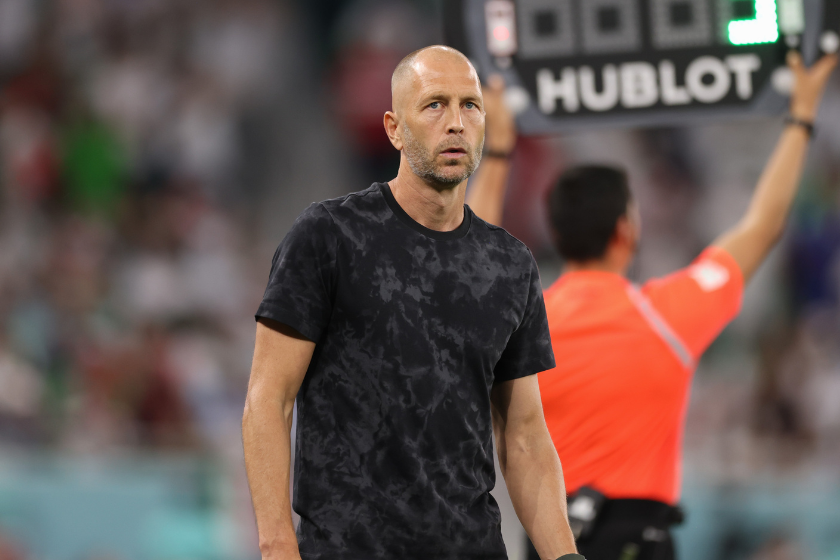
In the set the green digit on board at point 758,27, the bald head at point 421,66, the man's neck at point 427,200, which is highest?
the green digit on board at point 758,27

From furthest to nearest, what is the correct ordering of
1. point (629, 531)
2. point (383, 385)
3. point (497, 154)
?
point (497, 154) < point (629, 531) < point (383, 385)

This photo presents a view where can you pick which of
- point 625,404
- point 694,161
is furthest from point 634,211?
point 694,161

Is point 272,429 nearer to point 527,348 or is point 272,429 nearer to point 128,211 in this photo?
point 527,348

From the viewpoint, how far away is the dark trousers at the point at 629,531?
3.66 m

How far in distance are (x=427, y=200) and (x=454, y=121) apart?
0.20 meters

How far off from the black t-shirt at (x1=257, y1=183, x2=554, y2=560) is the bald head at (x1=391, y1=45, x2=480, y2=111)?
0.90 feet

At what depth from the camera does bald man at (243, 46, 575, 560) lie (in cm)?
250

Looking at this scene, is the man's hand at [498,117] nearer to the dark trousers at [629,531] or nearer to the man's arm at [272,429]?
the dark trousers at [629,531]

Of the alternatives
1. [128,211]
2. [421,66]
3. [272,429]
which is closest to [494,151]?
→ [421,66]

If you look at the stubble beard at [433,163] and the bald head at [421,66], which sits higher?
the bald head at [421,66]

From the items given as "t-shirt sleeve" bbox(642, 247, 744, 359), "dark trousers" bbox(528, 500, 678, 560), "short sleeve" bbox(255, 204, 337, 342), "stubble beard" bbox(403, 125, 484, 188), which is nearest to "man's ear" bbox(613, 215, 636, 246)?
"t-shirt sleeve" bbox(642, 247, 744, 359)

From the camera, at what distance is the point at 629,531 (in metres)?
3.66

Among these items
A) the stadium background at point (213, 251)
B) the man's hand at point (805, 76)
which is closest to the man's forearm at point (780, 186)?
the man's hand at point (805, 76)

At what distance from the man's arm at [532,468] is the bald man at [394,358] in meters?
0.14
